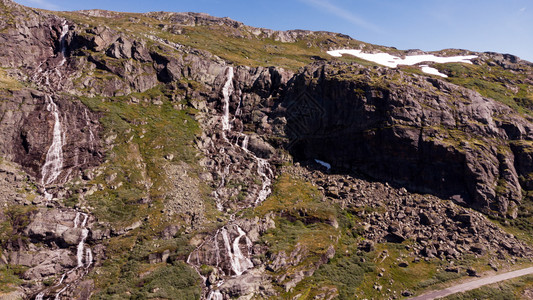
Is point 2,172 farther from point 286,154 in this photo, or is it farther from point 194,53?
point 194,53

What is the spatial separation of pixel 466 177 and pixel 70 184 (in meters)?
77.2

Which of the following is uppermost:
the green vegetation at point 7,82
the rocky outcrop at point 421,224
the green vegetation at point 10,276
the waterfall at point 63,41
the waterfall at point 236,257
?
the waterfall at point 63,41

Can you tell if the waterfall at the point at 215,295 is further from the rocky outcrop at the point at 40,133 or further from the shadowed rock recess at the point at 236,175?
the rocky outcrop at the point at 40,133

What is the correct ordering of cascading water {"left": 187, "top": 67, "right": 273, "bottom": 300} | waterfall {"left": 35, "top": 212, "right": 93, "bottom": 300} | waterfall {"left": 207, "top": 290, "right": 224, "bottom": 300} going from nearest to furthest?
waterfall {"left": 35, "top": 212, "right": 93, "bottom": 300}, waterfall {"left": 207, "top": 290, "right": 224, "bottom": 300}, cascading water {"left": 187, "top": 67, "right": 273, "bottom": 300}

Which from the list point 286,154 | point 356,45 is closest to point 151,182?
point 286,154

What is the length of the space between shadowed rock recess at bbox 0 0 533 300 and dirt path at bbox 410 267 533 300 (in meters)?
1.37

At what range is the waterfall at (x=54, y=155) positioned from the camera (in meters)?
46.6

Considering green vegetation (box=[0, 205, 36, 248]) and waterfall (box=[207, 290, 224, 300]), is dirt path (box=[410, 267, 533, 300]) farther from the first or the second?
green vegetation (box=[0, 205, 36, 248])

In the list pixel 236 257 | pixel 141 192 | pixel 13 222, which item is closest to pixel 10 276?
pixel 13 222

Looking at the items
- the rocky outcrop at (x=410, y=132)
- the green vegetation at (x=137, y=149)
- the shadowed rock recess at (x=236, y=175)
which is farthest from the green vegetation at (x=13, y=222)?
the rocky outcrop at (x=410, y=132)

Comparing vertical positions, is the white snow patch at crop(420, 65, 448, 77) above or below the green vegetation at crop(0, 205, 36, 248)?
above

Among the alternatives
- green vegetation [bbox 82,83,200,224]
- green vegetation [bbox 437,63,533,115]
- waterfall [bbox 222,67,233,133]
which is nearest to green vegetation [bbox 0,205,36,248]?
green vegetation [bbox 82,83,200,224]

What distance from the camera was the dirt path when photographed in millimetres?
38562

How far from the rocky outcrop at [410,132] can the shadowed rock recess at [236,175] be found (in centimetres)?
35
